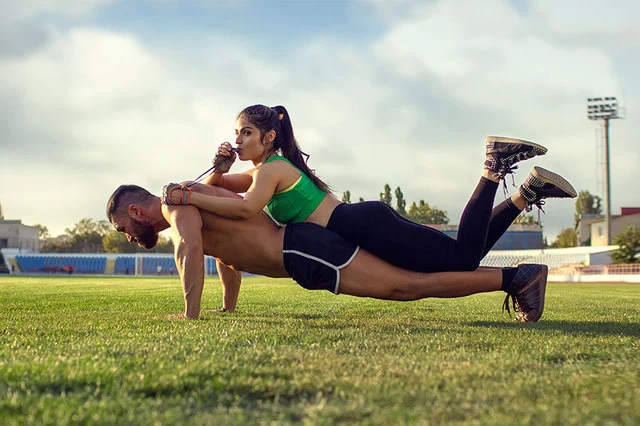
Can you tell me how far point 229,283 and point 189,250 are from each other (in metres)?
1.16

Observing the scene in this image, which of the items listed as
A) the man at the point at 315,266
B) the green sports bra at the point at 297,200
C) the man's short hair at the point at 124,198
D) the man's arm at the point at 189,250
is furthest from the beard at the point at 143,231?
the green sports bra at the point at 297,200

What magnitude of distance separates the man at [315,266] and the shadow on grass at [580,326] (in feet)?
0.65

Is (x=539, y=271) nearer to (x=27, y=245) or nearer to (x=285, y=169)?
(x=285, y=169)

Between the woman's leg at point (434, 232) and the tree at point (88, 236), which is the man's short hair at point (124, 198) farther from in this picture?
the tree at point (88, 236)

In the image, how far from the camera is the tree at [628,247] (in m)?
41.8

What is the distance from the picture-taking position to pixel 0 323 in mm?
4246

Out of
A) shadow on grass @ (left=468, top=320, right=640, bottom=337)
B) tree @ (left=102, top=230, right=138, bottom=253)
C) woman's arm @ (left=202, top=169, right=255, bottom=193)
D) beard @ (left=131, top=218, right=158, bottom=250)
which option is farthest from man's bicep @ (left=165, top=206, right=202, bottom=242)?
tree @ (left=102, top=230, right=138, bottom=253)

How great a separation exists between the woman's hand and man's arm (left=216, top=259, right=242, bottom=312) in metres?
0.83

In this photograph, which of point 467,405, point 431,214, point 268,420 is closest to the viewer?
point 268,420

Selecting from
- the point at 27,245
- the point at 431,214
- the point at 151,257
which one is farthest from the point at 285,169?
the point at 27,245

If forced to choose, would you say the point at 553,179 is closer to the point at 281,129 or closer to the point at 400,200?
the point at 281,129

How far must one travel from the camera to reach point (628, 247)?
42.1m

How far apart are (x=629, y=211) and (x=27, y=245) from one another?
82422mm

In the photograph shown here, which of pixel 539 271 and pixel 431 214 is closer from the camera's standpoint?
pixel 539 271
